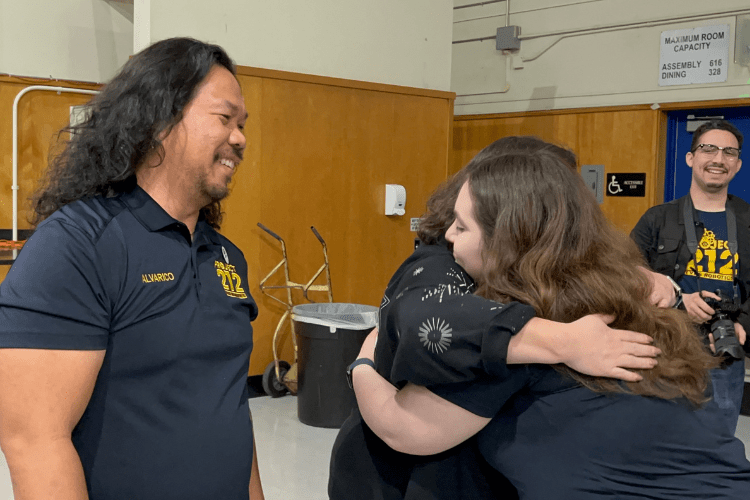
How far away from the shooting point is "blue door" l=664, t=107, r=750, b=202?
6160 millimetres

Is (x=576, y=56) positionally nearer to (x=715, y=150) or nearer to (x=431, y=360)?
(x=715, y=150)

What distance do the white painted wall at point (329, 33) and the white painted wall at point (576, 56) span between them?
57.8 inches

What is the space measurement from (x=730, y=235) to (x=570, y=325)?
3.02 m

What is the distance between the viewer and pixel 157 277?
4.26 feet

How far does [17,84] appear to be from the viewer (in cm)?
572

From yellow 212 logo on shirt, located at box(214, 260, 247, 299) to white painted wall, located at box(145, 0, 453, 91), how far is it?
352 centimetres

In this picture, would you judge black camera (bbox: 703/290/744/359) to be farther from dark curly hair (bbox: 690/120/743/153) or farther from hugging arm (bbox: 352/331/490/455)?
dark curly hair (bbox: 690/120/743/153)

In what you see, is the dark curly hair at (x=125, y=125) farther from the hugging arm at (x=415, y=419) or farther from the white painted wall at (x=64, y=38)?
the white painted wall at (x=64, y=38)

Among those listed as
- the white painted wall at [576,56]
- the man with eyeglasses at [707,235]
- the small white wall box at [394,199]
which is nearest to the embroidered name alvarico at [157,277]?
the man with eyeglasses at [707,235]

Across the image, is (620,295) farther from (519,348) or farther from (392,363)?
(392,363)

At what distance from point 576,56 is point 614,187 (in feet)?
4.29

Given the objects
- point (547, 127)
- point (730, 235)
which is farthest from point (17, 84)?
point (730, 235)

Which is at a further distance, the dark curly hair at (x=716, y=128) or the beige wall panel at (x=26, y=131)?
the beige wall panel at (x=26, y=131)

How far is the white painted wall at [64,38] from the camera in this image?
5648mm
